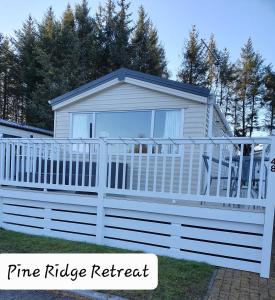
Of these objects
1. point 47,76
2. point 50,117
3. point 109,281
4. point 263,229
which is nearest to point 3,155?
point 109,281

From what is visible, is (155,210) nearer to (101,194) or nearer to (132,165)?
(132,165)

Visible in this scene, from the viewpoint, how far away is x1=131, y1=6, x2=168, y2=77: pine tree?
20094 millimetres

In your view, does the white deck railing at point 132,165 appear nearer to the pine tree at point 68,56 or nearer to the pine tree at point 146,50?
the pine tree at point 68,56

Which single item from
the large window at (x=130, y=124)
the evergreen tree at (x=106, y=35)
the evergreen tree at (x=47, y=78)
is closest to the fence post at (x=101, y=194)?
the large window at (x=130, y=124)

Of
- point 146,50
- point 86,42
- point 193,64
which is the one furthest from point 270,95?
point 86,42

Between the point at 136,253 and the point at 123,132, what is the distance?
4117 millimetres

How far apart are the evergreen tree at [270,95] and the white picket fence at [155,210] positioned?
55.3 feet

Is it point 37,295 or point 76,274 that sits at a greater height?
point 76,274

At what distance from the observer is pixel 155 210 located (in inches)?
169

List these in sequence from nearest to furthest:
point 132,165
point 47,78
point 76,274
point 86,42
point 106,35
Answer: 1. point 76,274
2. point 132,165
3. point 47,78
4. point 86,42
5. point 106,35

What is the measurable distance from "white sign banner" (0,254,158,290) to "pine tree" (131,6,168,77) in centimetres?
1715

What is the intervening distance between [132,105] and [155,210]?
158 inches

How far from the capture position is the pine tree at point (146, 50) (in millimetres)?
20094

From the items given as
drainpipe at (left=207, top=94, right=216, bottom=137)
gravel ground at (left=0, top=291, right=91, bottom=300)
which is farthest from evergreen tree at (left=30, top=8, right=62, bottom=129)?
gravel ground at (left=0, top=291, right=91, bottom=300)
